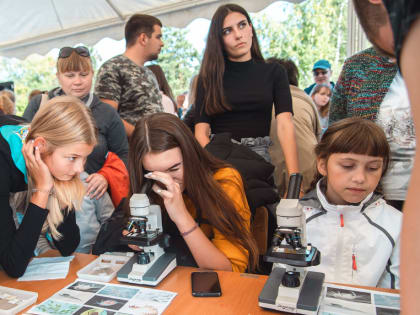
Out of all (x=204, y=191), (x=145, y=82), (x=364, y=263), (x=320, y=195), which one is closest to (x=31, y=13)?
(x=145, y=82)

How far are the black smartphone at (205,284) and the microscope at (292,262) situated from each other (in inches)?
6.2

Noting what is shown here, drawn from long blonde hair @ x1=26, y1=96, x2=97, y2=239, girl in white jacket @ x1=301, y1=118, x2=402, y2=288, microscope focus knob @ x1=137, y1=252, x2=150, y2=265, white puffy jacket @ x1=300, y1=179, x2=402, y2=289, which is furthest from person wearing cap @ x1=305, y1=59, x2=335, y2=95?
microscope focus knob @ x1=137, y1=252, x2=150, y2=265

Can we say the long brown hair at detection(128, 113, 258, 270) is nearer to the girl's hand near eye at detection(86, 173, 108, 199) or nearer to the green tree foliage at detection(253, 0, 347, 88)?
the girl's hand near eye at detection(86, 173, 108, 199)

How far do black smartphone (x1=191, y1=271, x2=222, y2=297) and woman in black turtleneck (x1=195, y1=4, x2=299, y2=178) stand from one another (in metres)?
0.82

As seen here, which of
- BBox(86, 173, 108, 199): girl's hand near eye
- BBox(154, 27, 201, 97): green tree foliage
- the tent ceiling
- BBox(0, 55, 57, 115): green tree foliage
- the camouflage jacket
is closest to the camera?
BBox(86, 173, 108, 199): girl's hand near eye

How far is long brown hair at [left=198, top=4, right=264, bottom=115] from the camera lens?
183cm

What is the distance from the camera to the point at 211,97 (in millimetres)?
1848

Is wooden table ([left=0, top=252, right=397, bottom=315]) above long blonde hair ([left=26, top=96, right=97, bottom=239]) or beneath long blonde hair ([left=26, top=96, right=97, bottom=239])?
beneath

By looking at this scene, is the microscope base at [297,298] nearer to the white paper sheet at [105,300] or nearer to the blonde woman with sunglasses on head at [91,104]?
the white paper sheet at [105,300]

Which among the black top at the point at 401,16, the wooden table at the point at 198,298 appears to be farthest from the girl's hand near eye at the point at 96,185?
the black top at the point at 401,16

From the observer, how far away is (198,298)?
3.38 feet

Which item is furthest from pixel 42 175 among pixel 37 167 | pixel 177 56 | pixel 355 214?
pixel 177 56

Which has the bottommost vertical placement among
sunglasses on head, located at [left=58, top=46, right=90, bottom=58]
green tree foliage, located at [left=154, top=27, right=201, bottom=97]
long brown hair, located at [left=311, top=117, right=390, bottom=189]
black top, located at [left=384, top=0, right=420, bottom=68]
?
long brown hair, located at [left=311, top=117, right=390, bottom=189]

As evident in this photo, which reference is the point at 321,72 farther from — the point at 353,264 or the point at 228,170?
the point at 353,264
